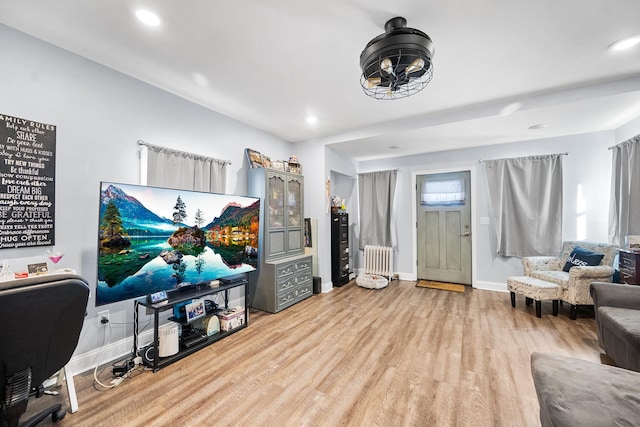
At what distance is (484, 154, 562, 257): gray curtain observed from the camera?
12.6 ft

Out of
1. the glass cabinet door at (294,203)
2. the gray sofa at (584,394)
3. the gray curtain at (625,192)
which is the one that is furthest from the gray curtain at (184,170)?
the gray curtain at (625,192)

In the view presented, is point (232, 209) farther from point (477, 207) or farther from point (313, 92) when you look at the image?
point (477, 207)

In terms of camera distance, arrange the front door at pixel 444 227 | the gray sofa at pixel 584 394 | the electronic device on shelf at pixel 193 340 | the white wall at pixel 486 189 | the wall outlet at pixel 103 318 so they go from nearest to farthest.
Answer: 1. the gray sofa at pixel 584 394
2. the wall outlet at pixel 103 318
3. the electronic device on shelf at pixel 193 340
4. the white wall at pixel 486 189
5. the front door at pixel 444 227

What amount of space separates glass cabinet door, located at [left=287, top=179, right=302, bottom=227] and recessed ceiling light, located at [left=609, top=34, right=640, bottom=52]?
11.3ft

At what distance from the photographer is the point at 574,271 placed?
295 centimetres

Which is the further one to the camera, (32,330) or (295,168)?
(295,168)

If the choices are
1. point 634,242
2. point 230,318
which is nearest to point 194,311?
point 230,318

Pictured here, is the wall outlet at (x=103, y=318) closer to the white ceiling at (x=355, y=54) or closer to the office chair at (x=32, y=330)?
the office chair at (x=32, y=330)

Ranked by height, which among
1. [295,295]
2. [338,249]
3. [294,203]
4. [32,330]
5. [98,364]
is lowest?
[98,364]

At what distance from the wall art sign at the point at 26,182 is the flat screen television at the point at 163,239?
1.73 ft

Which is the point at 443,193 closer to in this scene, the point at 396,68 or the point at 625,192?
the point at 625,192

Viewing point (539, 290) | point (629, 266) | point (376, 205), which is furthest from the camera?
point (376, 205)

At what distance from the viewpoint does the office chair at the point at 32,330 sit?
1021 millimetres

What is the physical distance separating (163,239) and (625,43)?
4.02m
